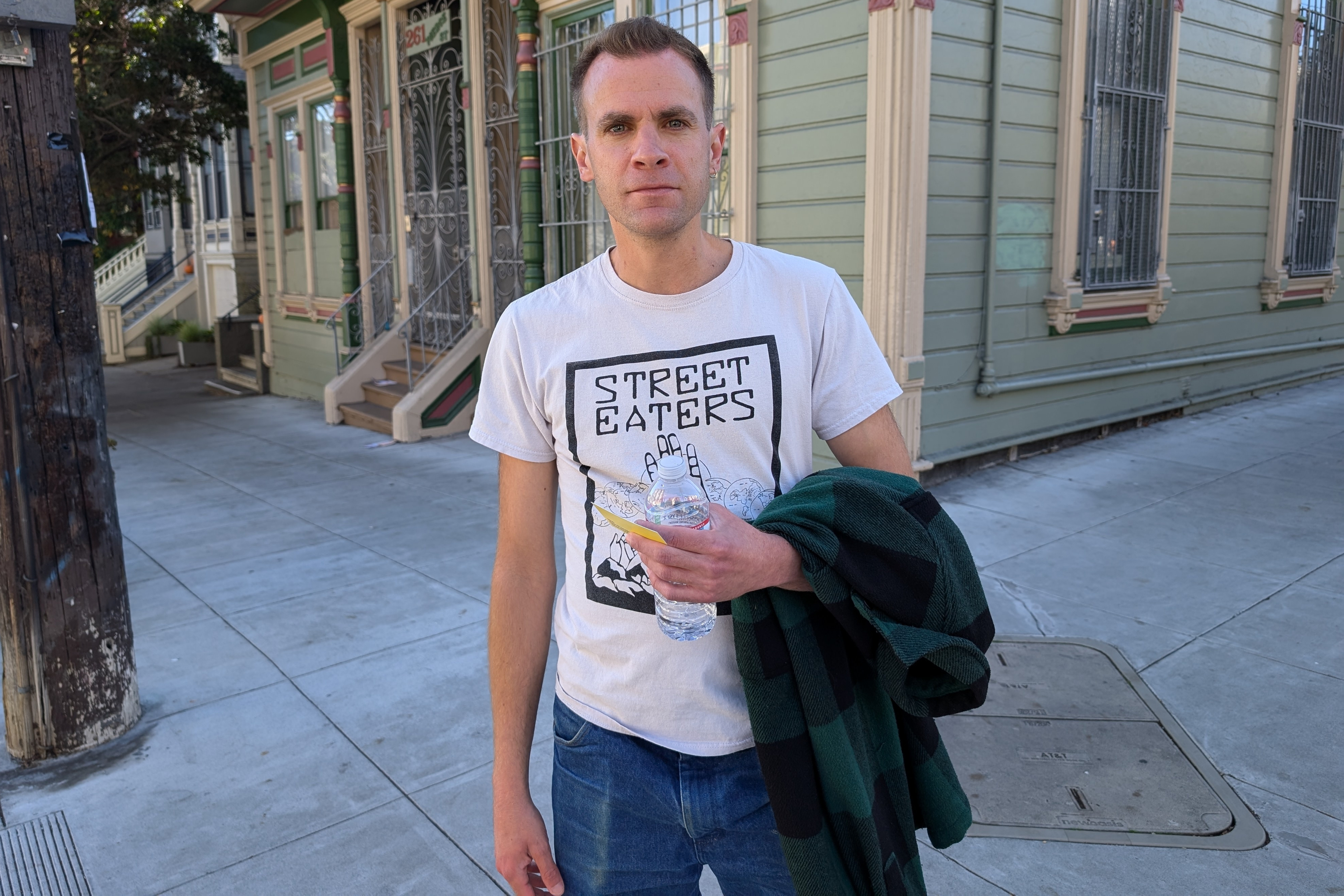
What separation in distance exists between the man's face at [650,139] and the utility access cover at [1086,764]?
216cm

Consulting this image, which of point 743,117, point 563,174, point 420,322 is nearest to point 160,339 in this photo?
point 420,322

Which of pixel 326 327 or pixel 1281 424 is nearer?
pixel 1281 424

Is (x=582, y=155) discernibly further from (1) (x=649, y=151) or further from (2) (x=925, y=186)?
(2) (x=925, y=186)

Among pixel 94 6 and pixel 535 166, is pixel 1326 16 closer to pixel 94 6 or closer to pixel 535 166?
pixel 535 166

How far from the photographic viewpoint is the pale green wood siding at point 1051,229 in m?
6.63

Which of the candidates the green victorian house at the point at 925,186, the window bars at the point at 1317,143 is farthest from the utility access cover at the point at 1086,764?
the window bars at the point at 1317,143

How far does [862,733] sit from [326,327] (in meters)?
12.4

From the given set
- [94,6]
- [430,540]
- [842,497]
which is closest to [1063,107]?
[430,540]

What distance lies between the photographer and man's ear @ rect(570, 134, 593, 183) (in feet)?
5.57

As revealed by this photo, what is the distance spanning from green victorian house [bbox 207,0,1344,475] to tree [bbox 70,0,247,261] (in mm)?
972

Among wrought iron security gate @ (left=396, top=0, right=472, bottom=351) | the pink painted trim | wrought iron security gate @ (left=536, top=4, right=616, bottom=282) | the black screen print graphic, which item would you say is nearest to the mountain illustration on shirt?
the black screen print graphic

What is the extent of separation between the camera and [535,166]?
9461 mm

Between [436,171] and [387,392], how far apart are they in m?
2.45

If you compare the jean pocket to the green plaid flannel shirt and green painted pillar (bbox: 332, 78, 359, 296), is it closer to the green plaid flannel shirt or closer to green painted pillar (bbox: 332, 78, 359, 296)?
the green plaid flannel shirt
